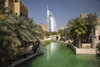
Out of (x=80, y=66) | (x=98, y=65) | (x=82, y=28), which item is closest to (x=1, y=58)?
(x=80, y=66)

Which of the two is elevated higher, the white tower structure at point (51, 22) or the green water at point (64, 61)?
the white tower structure at point (51, 22)

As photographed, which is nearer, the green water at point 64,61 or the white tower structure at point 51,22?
the green water at point 64,61

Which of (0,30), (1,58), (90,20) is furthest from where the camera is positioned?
(90,20)

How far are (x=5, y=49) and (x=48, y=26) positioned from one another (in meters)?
114

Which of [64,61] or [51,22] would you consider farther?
[51,22]

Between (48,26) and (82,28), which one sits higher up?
(48,26)

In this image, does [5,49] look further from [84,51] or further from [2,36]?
[84,51]

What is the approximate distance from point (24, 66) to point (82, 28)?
41.9ft

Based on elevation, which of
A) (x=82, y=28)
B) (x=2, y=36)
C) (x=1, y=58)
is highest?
(x=82, y=28)

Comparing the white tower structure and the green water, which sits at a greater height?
the white tower structure

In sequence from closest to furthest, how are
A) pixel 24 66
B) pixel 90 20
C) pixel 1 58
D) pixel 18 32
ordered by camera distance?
pixel 1 58 → pixel 24 66 → pixel 18 32 → pixel 90 20

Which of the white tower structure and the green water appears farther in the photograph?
the white tower structure

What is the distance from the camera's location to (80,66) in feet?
32.2

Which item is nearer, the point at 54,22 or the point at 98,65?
the point at 98,65
